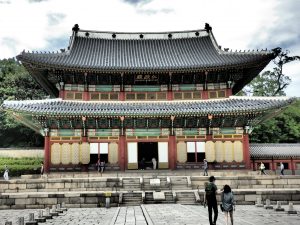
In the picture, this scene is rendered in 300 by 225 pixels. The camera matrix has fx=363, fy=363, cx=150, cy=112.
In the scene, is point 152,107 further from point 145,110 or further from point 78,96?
point 78,96

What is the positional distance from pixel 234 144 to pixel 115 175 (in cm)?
1134

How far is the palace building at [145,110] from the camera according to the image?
104ft

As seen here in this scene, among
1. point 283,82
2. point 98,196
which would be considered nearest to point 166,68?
point 98,196

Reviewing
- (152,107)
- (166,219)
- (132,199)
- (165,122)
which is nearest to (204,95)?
(165,122)

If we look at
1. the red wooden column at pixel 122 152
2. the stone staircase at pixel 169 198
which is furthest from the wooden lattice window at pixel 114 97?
the stone staircase at pixel 169 198

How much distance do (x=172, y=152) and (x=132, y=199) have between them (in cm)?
1020

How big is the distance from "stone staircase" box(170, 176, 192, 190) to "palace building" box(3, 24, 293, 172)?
5.25 m

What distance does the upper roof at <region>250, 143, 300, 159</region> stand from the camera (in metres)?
38.4

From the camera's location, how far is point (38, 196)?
75.0 ft

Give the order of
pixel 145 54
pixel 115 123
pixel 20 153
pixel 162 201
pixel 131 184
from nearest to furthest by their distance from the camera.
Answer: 1. pixel 162 201
2. pixel 131 184
3. pixel 115 123
4. pixel 145 54
5. pixel 20 153

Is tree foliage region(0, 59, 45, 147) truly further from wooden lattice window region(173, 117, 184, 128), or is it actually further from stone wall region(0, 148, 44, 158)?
wooden lattice window region(173, 117, 184, 128)

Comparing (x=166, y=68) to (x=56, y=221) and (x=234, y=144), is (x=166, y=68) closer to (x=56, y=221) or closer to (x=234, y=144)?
(x=234, y=144)

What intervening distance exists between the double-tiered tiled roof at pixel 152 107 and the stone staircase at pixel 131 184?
610 cm

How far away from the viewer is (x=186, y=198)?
23.8 m
